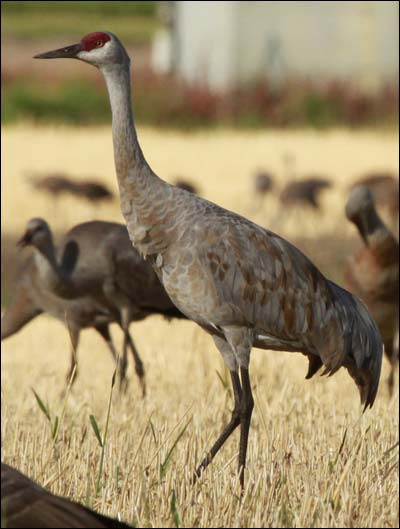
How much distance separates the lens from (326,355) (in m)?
5.50

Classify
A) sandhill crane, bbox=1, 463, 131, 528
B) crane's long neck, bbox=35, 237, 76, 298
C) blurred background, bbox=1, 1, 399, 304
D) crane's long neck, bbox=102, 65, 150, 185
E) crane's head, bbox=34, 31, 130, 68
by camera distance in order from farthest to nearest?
1. blurred background, bbox=1, 1, 399, 304
2. crane's long neck, bbox=35, 237, 76, 298
3. crane's head, bbox=34, 31, 130, 68
4. crane's long neck, bbox=102, 65, 150, 185
5. sandhill crane, bbox=1, 463, 131, 528

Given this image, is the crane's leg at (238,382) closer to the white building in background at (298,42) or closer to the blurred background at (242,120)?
the blurred background at (242,120)

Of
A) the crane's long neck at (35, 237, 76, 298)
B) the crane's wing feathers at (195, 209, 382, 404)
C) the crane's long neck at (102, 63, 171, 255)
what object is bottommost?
the crane's long neck at (35, 237, 76, 298)

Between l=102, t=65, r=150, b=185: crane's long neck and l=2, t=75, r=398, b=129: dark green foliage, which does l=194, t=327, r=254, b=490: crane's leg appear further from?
l=2, t=75, r=398, b=129: dark green foliage

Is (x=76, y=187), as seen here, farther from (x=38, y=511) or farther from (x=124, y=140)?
(x=38, y=511)

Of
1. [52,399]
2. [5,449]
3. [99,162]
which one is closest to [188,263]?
[5,449]

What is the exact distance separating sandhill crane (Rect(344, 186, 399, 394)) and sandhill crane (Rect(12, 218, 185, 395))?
1.14 meters

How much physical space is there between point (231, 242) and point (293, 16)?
72.1 ft

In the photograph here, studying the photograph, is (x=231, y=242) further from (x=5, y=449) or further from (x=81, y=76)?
(x=81, y=76)

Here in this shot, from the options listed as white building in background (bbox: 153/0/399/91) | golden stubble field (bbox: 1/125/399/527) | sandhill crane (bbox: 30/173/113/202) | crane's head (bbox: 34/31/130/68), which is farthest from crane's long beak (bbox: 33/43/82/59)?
white building in background (bbox: 153/0/399/91)

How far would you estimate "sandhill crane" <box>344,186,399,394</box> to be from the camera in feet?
26.1

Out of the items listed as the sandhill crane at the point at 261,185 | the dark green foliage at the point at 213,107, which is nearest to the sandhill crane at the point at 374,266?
the sandhill crane at the point at 261,185

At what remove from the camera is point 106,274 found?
8555 mm

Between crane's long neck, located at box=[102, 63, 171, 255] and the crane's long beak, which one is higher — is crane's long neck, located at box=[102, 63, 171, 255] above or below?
below
